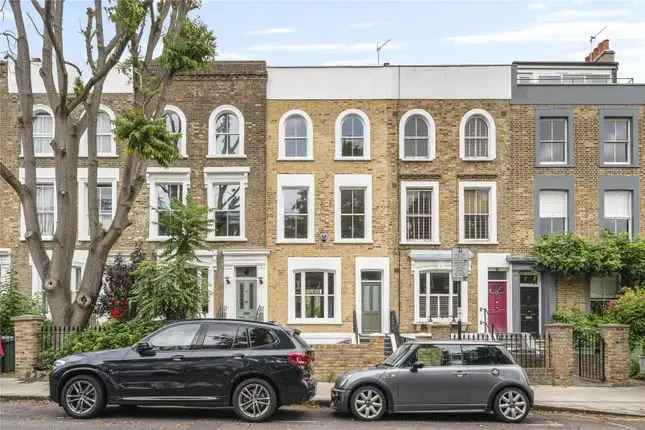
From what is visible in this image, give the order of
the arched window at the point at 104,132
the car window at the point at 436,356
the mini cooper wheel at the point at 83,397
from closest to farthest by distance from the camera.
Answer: the mini cooper wheel at the point at 83,397 < the car window at the point at 436,356 < the arched window at the point at 104,132

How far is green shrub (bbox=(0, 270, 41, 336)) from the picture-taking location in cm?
2342

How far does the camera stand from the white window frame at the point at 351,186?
97.0 feet

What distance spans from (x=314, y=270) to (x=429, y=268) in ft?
13.4

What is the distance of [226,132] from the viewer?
2981cm

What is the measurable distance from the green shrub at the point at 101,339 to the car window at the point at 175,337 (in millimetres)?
4459

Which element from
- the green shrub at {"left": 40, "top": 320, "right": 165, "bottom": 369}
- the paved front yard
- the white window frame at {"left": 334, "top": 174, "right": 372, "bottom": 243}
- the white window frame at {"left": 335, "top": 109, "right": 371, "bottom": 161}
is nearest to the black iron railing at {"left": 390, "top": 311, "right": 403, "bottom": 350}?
the white window frame at {"left": 334, "top": 174, "right": 372, "bottom": 243}

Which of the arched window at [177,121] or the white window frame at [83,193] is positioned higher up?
the arched window at [177,121]

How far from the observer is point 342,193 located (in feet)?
97.8

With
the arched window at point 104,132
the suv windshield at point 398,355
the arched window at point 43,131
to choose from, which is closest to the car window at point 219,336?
the suv windshield at point 398,355

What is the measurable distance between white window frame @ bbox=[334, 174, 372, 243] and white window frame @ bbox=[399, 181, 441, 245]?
3.76 feet

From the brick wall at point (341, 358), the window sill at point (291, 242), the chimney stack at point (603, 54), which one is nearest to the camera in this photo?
the brick wall at point (341, 358)

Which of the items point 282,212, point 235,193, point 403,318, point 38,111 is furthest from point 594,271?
point 38,111

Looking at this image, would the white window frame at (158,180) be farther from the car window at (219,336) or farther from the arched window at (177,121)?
the car window at (219,336)

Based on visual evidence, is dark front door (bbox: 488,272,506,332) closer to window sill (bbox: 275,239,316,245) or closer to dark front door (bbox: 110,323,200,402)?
window sill (bbox: 275,239,316,245)
